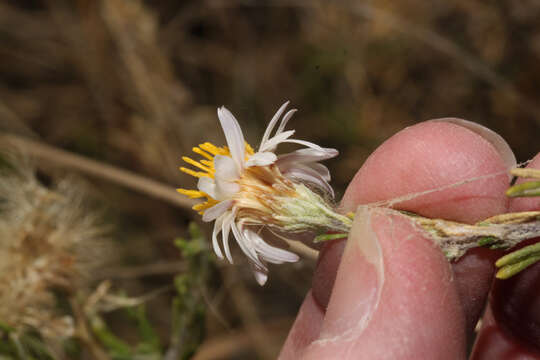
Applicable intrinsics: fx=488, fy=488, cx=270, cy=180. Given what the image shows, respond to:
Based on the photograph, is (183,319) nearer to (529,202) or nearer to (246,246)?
(246,246)

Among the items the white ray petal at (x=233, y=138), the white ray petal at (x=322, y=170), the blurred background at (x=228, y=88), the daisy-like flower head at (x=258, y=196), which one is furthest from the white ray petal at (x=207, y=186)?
the blurred background at (x=228, y=88)

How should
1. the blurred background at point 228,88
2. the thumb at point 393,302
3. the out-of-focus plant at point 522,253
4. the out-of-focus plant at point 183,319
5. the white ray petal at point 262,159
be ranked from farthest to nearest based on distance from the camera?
the blurred background at point 228,88 < the out-of-focus plant at point 183,319 < the white ray petal at point 262,159 < the thumb at point 393,302 < the out-of-focus plant at point 522,253

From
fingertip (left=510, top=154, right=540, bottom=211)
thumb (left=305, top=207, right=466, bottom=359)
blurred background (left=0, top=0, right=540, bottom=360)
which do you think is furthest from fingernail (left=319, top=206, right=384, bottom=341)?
blurred background (left=0, top=0, right=540, bottom=360)

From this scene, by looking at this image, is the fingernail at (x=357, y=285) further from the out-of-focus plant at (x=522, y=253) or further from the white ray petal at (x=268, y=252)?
the out-of-focus plant at (x=522, y=253)

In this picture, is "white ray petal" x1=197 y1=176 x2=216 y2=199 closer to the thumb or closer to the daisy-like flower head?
the daisy-like flower head

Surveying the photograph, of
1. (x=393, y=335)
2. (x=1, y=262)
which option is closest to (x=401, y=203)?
(x=393, y=335)

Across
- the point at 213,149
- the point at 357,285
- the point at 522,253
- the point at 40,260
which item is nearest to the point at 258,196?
the point at 213,149
